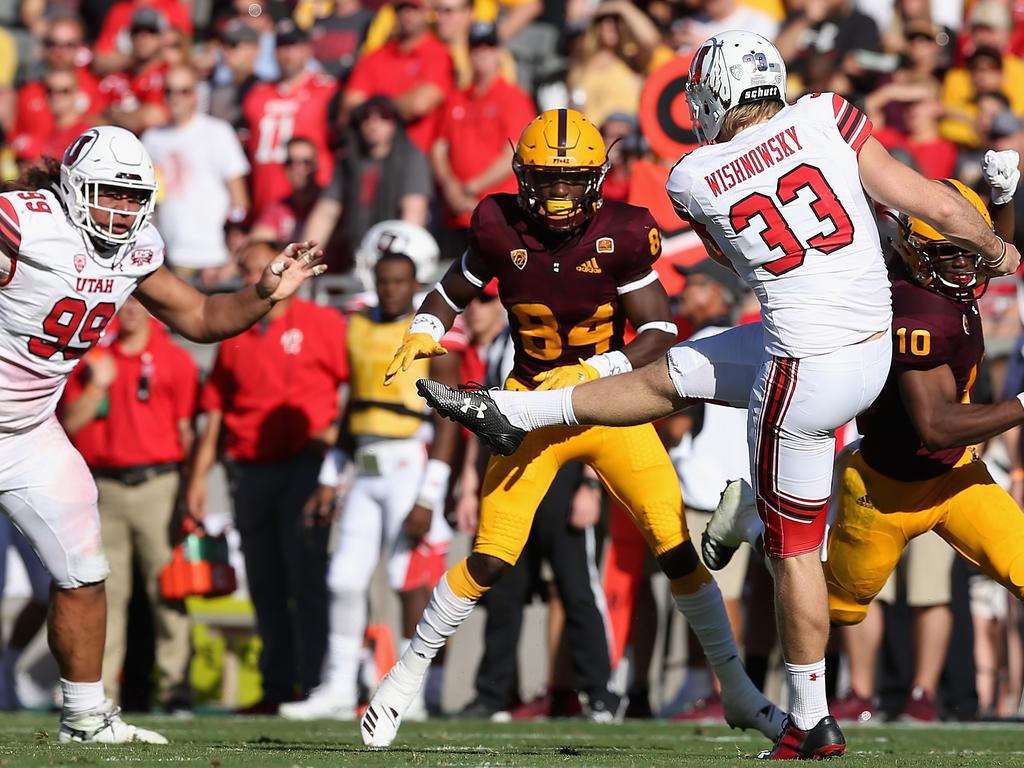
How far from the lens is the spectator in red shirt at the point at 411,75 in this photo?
36.7 ft

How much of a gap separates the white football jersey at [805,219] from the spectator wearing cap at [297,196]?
19.5 feet

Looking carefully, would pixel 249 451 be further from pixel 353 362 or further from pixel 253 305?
pixel 253 305

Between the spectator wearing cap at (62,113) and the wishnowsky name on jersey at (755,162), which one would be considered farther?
the spectator wearing cap at (62,113)

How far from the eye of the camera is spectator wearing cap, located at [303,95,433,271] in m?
10.5

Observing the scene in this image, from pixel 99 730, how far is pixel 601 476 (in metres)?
2.06

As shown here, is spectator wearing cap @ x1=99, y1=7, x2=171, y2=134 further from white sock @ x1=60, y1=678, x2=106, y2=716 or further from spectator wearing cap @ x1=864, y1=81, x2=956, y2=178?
white sock @ x1=60, y1=678, x2=106, y2=716

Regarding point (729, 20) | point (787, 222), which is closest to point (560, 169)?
point (787, 222)

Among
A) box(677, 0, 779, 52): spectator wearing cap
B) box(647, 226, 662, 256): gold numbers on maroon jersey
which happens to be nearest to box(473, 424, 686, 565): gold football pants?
box(647, 226, 662, 256): gold numbers on maroon jersey

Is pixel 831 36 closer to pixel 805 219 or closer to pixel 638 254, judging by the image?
pixel 638 254

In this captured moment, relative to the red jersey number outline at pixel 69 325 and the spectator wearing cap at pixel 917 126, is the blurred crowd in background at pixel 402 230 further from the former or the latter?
the red jersey number outline at pixel 69 325

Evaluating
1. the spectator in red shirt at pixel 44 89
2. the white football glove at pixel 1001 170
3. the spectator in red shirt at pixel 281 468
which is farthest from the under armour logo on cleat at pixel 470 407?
the spectator in red shirt at pixel 44 89

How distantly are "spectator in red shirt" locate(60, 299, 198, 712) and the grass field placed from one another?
2.72 feet

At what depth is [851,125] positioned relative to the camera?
5.38m

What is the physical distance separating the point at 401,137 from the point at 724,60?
5.32 meters
